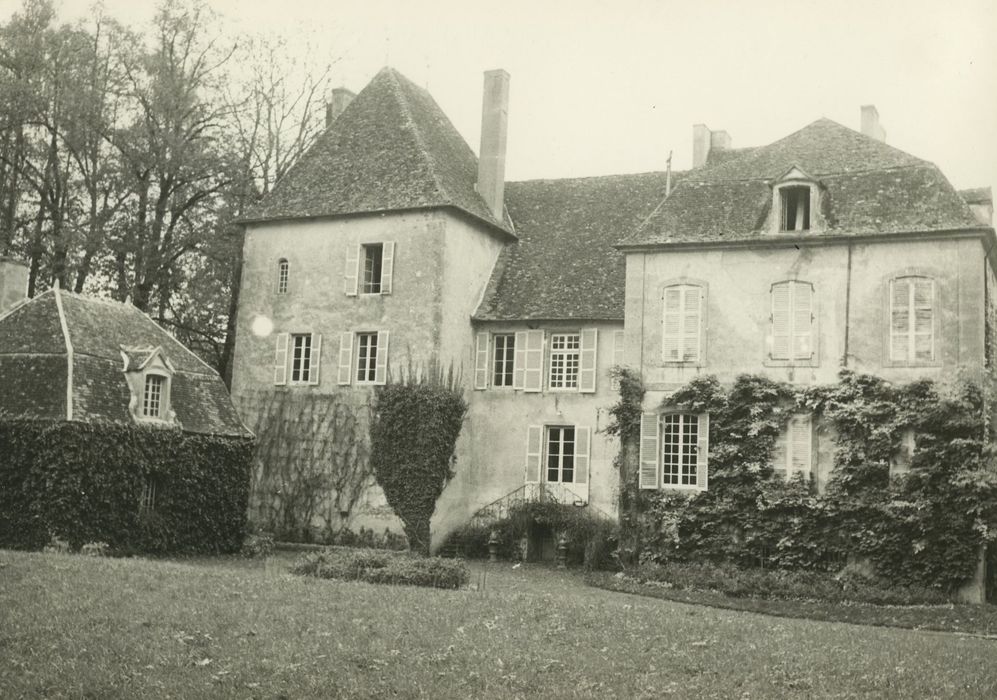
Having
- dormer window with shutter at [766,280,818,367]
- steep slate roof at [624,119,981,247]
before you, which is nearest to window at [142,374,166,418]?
steep slate roof at [624,119,981,247]

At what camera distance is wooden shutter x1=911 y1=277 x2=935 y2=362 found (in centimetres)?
2283

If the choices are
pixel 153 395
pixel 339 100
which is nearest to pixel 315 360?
pixel 153 395

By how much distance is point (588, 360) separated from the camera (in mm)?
27906

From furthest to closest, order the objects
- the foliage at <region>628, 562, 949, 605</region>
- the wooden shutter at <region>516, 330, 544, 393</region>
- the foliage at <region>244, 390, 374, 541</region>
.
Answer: the wooden shutter at <region>516, 330, 544, 393</region> < the foliage at <region>244, 390, 374, 541</region> < the foliage at <region>628, 562, 949, 605</region>

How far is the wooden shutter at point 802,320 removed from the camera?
78.1ft

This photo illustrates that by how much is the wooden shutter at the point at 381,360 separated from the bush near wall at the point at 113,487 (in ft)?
14.0

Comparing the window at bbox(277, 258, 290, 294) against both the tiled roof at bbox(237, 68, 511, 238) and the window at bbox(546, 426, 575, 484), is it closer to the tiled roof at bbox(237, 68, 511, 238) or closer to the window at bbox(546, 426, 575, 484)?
the tiled roof at bbox(237, 68, 511, 238)

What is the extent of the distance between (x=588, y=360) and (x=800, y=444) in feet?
20.8

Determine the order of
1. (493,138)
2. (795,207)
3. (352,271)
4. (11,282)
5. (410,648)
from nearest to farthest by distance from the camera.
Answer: (410,648), (795,207), (11,282), (352,271), (493,138)

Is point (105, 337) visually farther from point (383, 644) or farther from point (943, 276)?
point (943, 276)

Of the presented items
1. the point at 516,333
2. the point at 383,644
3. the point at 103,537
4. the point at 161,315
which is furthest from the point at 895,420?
the point at 161,315

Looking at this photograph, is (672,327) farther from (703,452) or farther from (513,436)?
(513,436)

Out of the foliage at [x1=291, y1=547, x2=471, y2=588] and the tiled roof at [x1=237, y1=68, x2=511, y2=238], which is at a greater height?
the tiled roof at [x1=237, y1=68, x2=511, y2=238]

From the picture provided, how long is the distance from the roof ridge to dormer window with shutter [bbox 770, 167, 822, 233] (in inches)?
322
